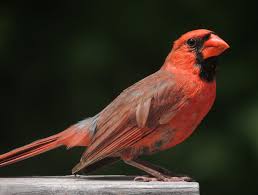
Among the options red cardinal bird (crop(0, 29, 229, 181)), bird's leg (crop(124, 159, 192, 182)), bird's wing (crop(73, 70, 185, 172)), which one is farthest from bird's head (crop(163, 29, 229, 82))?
bird's leg (crop(124, 159, 192, 182))

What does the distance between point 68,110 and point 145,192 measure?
3.54 m

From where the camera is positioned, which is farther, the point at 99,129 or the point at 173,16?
the point at 173,16

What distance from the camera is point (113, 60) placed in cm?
702

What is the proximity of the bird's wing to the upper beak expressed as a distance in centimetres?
25

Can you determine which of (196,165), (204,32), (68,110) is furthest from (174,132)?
(68,110)

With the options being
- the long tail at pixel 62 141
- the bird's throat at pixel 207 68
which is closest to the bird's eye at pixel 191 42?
the bird's throat at pixel 207 68

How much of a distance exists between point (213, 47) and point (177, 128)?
0.53 metres

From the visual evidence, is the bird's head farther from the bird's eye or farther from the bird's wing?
the bird's wing

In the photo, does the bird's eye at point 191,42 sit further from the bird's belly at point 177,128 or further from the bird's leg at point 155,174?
the bird's leg at point 155,174

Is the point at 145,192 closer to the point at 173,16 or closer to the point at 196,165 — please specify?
the point at 196,165

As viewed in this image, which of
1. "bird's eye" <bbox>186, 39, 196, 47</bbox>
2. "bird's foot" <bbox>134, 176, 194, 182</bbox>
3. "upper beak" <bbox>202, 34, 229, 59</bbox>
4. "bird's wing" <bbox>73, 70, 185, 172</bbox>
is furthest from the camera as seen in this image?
"bird's eye" <bbox>186, 39, 196, 47</bbox>

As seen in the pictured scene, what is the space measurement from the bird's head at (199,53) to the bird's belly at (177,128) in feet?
0.46

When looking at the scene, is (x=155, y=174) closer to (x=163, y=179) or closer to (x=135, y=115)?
(x=163, y=179)

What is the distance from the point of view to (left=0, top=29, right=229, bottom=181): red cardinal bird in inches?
179
